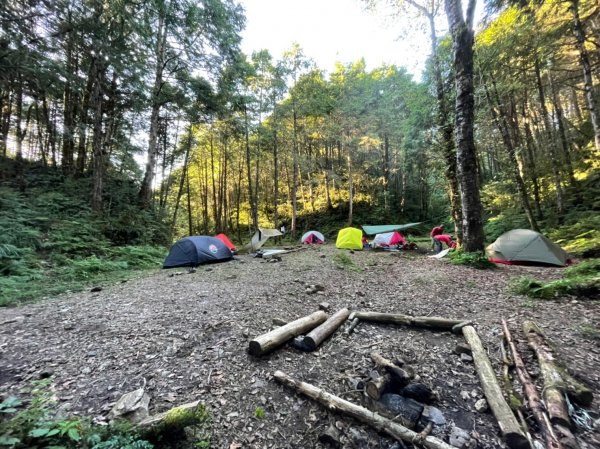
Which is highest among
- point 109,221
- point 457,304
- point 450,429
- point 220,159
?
point 220,159

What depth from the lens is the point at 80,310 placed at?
393 centimetres

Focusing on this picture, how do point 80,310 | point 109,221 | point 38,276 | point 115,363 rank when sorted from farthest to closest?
point 109,221 → point 38,276 → point 80,310 → point 115,363

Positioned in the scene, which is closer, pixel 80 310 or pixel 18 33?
pixel 80 310

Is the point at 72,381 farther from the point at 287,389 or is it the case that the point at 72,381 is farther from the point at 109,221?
the point at 109,221

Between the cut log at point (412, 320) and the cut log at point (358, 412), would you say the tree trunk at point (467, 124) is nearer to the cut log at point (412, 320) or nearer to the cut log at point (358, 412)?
the cut log at point (412, 320)

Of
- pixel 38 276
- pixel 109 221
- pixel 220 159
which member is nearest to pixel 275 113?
pixel 220 159

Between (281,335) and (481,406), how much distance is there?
6.00 ft

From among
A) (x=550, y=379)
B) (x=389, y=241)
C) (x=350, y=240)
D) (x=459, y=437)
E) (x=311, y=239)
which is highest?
(x=311, y=239)

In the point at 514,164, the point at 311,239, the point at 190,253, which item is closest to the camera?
the point at 190,253

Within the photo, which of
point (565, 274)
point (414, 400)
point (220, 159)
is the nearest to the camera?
point (414, 400)

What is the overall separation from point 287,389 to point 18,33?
30.8ft

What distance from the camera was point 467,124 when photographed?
6.41 meters

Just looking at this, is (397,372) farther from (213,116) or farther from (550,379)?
(213,116)

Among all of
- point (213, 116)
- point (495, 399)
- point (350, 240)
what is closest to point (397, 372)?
point (495, 399)
